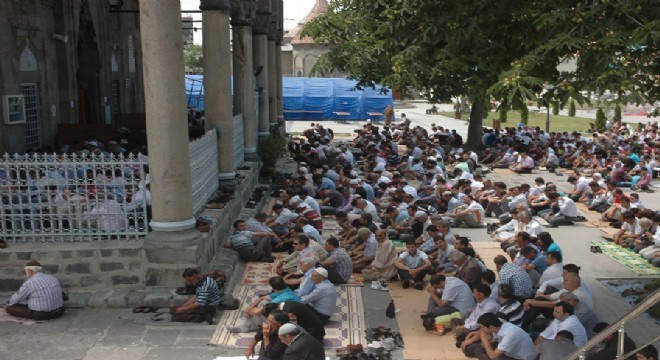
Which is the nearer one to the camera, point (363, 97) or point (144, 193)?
point (144, 193)

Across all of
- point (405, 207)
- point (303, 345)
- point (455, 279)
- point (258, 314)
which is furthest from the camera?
point (405, 207)

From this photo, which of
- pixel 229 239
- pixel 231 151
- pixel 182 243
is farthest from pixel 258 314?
pixel 231 151

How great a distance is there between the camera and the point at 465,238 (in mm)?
10133

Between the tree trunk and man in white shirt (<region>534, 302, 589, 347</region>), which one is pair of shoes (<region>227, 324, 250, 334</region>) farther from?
the tree trunk

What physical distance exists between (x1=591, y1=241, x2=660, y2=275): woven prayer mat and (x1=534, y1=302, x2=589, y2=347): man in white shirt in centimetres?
481

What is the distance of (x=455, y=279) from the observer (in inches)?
346

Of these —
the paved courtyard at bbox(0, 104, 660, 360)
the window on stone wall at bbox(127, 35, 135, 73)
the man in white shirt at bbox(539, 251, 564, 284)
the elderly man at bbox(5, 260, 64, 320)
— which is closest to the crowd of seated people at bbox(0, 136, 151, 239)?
the elderly man at bbox(5, 260, 64, 320)

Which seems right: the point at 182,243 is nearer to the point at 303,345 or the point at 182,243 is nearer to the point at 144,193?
the point at 144,193

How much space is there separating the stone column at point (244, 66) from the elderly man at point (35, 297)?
8.05 metres

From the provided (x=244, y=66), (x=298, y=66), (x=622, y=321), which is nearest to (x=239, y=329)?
(x=622, y=321)

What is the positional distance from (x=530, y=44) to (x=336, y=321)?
441cm

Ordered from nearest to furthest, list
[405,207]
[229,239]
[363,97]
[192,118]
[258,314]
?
1. [258,314]
2. [229,239]
3. [405,207]
4. [192,118]
5. [363,97]

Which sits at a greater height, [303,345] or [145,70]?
[145,70]

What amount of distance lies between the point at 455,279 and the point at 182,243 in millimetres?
3618
